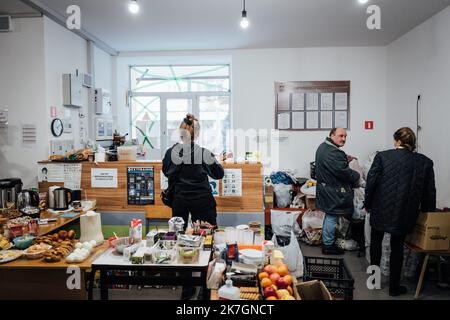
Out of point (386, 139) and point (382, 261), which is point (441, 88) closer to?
point (386, 139)

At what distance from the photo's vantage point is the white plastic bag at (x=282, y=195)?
4852 millimetres

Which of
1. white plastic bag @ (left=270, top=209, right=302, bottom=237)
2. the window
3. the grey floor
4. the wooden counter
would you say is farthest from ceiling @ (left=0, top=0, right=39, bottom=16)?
white plastic bag @ (left=270, top=209, right=302, bottom=237)

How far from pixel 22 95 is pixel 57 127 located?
0.50 m

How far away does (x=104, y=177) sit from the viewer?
3596 millimetres

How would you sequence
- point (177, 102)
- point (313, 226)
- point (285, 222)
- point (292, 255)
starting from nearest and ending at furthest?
1. point (292, 255)
2. point (313, 226)
3. point (285, 222)
4. point (177, 102)

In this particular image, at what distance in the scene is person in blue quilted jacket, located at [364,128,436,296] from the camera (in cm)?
293

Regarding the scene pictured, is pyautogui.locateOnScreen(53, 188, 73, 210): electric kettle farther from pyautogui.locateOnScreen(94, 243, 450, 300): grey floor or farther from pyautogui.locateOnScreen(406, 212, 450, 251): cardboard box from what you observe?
pyautogui.locateOnScreen(406, 212, 450, 251): cardboard box

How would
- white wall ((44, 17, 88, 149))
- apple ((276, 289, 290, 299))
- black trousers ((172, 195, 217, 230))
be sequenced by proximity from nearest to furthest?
apple ((276, 289, 290, 299))
black trousers ((172, 195, 217, 230))
white wall ((44, 17, 88, 149))

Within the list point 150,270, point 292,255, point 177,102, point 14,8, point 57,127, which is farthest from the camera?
point 177,102

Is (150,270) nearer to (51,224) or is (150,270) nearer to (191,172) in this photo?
(191,172)

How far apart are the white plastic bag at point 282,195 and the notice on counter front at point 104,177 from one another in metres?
2.31

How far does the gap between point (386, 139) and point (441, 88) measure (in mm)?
1653

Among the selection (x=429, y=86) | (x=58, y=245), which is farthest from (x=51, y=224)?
(x=429, y=86)

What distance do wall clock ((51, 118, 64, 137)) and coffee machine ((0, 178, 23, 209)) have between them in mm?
741
